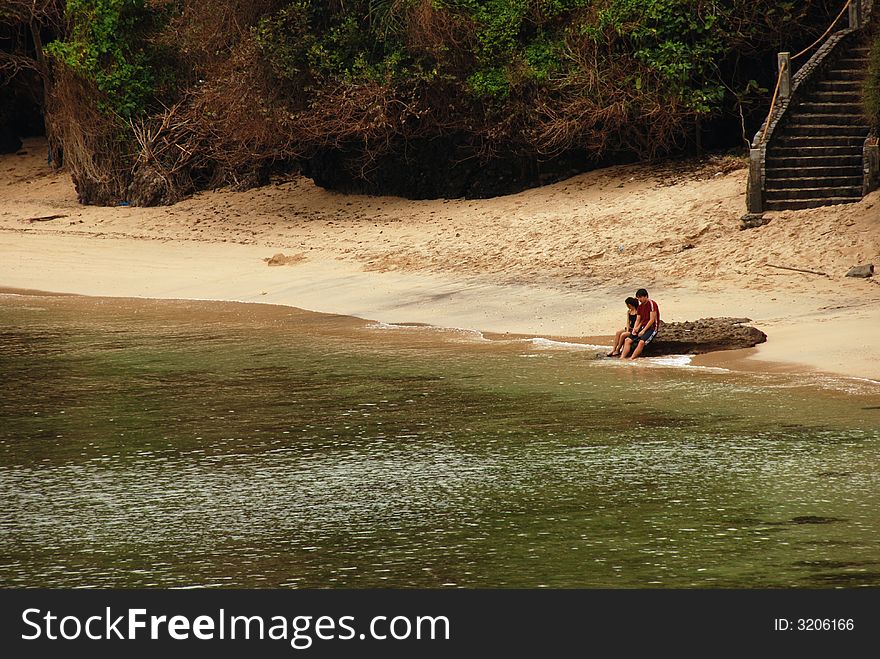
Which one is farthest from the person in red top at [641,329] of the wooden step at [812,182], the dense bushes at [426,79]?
the dense bushes at [426,79]

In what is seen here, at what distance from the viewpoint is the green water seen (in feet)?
27.4

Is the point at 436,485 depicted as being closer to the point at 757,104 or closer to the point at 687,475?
the point at 687,475

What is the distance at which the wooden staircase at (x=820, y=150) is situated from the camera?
20.8 m

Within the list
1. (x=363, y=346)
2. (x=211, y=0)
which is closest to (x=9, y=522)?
(x=363, y=346)

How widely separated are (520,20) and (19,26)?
51.2 feet

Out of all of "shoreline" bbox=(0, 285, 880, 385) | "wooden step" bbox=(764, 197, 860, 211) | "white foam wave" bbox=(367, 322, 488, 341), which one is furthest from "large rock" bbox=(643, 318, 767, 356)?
"wooden step" bbox=(764, 197, 860, 211)

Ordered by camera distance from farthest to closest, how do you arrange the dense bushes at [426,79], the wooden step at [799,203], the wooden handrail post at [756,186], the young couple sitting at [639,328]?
the dense bushes at [426,79], the wooden step at [799,203], the wooden handrail post at [756,186], the young couple sitting at [639,328]

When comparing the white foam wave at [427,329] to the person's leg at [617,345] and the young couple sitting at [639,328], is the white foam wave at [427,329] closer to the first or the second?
the person's leg at [617,345]

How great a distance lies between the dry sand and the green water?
2.11m

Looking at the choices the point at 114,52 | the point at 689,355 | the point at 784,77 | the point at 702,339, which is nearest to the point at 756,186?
the point at 784,77

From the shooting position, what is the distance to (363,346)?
55.8 feet

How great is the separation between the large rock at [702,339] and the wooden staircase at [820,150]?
17.8 feet

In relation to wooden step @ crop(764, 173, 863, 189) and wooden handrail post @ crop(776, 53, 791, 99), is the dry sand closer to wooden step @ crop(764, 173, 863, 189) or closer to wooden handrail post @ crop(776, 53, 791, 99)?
wooden step @ crop(764, 173, 863, 189)

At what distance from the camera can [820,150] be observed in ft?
68.9
